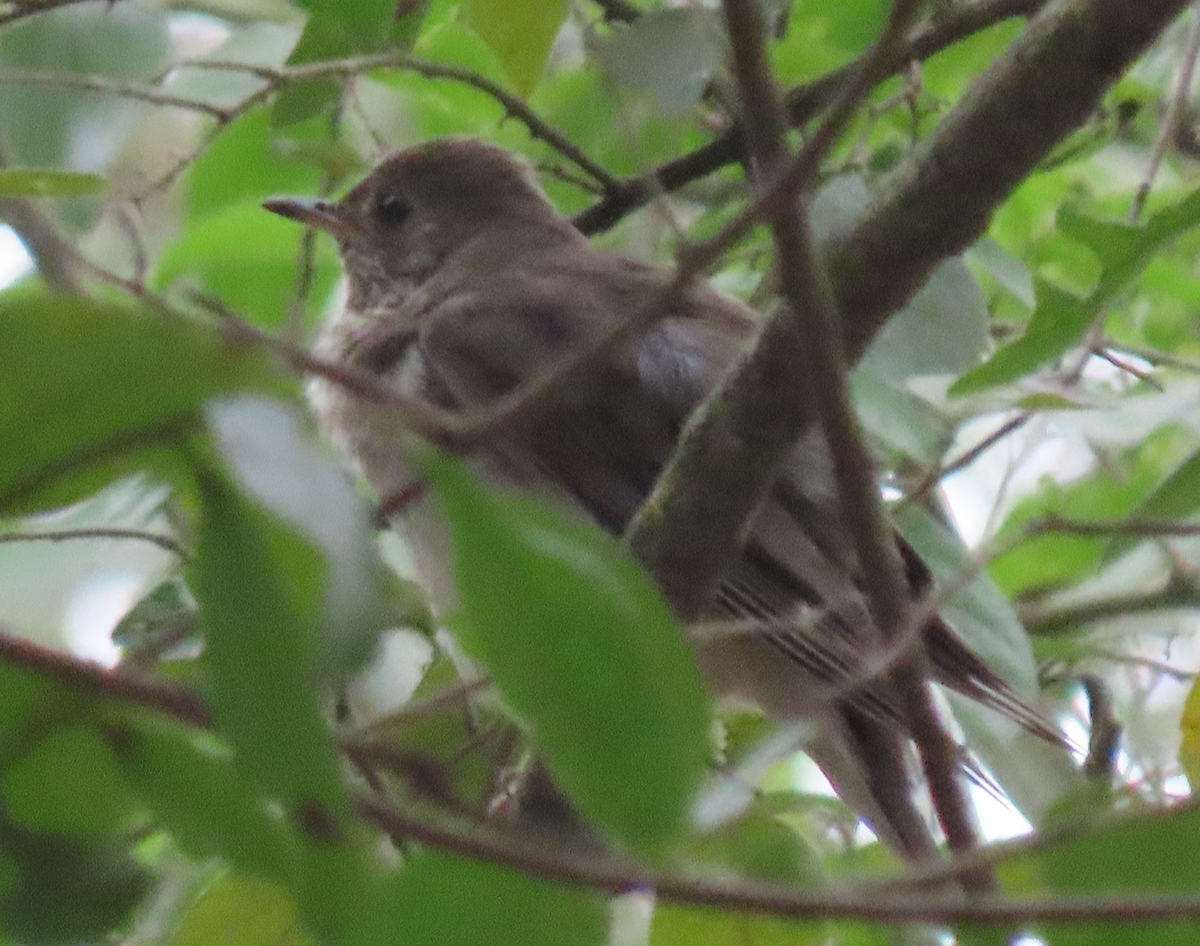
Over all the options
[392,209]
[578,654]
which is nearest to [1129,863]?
[578,654]

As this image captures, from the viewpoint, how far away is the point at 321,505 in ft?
2.92

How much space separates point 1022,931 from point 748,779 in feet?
1.19

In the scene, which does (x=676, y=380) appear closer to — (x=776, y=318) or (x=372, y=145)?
(x=372, y=145)

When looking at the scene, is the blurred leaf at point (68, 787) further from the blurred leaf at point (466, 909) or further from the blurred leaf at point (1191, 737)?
the blurred leaf at point (1191, 737)

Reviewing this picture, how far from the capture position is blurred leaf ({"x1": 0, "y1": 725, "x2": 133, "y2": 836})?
3.40 ft

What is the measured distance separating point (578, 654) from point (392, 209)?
11.0 ft

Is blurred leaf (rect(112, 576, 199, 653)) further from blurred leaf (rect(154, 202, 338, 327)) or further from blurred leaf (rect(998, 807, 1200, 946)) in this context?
blurred leaf (rect(998, 807, 1200, 946))

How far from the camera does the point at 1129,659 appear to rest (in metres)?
2.89

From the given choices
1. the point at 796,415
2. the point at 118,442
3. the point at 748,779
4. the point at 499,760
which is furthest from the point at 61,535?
the point at 118,442

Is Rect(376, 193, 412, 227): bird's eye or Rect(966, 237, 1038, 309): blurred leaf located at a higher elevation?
Rect(966, 237, 1038, 309): blurred leaf

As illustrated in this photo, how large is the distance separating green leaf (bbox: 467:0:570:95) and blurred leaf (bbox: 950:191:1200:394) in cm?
73

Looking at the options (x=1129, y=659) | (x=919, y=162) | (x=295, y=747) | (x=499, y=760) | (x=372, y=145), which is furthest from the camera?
(x=372, y=145)

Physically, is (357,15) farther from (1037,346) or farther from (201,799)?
(201,799)

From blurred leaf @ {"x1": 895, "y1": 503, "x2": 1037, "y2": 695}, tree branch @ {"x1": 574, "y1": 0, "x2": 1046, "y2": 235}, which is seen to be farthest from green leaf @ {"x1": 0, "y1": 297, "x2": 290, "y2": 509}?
blurred leaf @ {"x1": 895, "y1": 503, "x2": 1037, "y2": 695}
